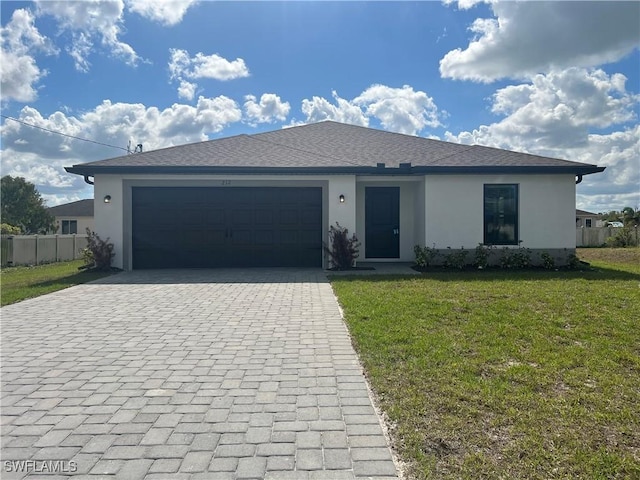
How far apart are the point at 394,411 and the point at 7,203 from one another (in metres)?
44.8

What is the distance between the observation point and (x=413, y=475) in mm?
2219

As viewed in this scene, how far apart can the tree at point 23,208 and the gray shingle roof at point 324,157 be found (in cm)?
3194

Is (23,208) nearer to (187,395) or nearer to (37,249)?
(37,249)

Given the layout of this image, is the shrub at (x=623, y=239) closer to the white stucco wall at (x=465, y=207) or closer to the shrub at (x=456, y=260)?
the white stucco wall at (x=465, y=207)

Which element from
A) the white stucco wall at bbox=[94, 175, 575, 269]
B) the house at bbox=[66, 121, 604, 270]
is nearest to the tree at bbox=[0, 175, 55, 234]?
the house at bbox=[66, 121, 604, 270]

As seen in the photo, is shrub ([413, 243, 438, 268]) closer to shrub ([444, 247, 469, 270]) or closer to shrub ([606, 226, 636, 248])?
shrub ([444, 247, 469, 270])

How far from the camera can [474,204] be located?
11531 mm

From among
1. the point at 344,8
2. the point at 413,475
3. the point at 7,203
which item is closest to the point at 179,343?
the point at 413,475

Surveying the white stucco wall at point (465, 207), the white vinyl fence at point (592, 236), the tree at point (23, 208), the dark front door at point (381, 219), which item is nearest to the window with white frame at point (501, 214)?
the white stucco wall at point (465, 207)

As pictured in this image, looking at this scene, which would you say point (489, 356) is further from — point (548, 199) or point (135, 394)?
point (548, 199)

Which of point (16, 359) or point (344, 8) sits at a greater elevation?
point (344, 8)

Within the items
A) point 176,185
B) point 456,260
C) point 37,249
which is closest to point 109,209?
point 176,185

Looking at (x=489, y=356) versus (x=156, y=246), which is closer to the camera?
(x=489, y=356)

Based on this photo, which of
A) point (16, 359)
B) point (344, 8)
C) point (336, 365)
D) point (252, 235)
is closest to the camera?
point (336, 365)
